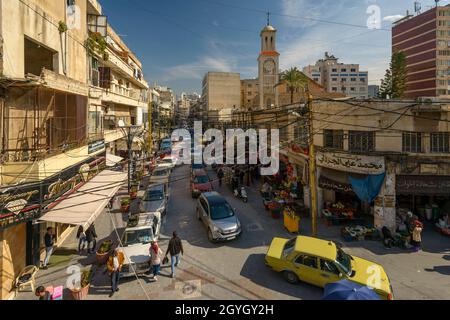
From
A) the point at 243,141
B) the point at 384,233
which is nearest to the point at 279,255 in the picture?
the point at 384,233

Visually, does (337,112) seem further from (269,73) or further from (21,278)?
(269,73)

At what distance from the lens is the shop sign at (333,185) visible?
51.3ft

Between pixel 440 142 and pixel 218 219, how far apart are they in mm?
12774

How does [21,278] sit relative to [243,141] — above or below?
below

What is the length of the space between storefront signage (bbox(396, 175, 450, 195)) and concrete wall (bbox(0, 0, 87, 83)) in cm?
1863

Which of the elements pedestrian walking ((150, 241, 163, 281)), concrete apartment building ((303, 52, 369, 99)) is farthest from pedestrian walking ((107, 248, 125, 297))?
concrete apartment building ((303, 52, 369, 99))

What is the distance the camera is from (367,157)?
14742 millimetres

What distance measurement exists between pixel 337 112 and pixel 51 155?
15.7 metres

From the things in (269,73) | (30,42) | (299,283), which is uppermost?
(269,73)

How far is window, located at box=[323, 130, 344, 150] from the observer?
53.8 feet

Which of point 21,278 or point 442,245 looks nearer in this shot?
point 21,278

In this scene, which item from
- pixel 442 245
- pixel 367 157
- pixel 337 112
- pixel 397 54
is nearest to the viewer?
pixel 442 245

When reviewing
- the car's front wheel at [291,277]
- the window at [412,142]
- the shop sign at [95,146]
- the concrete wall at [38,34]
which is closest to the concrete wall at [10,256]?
the concrete wall at [38,34]

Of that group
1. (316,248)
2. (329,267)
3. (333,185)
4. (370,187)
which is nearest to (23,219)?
(316,248)
